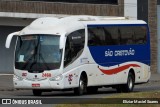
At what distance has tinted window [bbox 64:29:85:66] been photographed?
26750mm

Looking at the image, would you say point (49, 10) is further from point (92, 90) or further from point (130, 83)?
point (92, 90)

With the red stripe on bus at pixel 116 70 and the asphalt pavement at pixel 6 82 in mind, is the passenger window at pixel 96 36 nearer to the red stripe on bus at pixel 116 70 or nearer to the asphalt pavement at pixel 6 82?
the red stripe on bus at pixel 116 70

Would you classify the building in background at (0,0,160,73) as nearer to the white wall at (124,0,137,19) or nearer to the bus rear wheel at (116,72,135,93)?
the white wall at (124,0,137,19)

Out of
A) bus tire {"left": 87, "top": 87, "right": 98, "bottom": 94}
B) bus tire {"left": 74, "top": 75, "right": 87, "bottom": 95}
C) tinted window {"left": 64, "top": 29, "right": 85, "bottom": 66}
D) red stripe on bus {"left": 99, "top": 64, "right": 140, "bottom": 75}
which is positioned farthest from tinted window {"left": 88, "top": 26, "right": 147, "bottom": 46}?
bus tire {"left": 87, "top": 87, "right": 98, "bottom": 94}

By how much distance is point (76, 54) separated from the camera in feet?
89.5

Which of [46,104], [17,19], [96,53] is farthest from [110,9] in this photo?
[46,104]

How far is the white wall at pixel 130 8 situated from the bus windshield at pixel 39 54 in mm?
25646

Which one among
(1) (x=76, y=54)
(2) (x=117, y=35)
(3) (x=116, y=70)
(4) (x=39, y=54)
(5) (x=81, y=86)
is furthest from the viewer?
(2) (x=117, y=35)

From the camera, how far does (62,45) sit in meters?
26.3

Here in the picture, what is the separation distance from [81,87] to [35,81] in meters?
2.17

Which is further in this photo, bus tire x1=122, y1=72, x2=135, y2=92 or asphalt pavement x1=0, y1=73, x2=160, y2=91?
asphalt pavement x1=0, y1=73, x2=160, y2=91

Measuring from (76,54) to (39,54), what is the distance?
1580 millimetres

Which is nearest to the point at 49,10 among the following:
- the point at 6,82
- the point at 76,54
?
the point at 6,82

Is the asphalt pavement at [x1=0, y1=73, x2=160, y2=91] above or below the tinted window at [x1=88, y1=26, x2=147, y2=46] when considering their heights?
below
